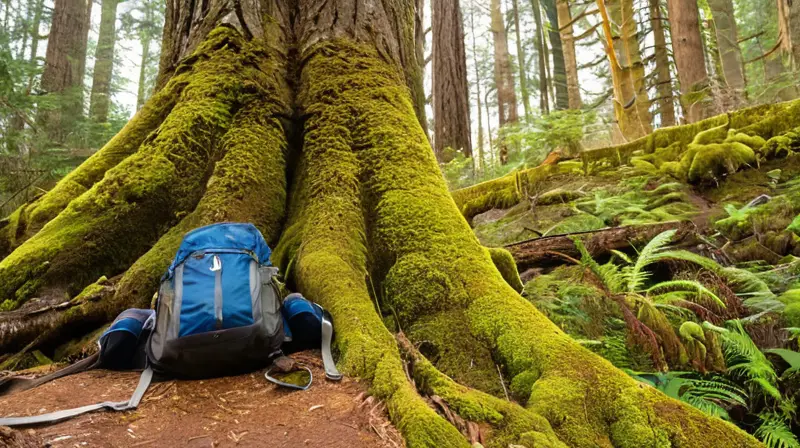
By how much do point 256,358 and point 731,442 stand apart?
2.36 meters

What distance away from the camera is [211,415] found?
2.18 meters

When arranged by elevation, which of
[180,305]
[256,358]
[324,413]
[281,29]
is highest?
[281,29]

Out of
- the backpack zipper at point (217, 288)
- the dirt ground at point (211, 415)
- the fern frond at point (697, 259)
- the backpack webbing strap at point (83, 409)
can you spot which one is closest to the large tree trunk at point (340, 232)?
the dirt ground at point (211, 415)

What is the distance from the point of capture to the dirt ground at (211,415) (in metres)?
1.94

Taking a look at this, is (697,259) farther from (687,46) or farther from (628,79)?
(628,79)

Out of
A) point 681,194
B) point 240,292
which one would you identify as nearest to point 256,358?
point 240,292

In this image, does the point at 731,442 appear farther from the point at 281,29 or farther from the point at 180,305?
the point at 281,29

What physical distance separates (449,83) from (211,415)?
1101cm

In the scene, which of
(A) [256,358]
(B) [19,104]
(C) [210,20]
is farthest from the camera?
(B) [19,104]

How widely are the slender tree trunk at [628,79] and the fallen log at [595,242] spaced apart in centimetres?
621

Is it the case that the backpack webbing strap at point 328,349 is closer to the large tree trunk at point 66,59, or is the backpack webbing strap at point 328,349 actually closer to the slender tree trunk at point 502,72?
the large tree trunk at point 66,59

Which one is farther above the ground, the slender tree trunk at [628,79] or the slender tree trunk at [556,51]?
the slender tree trunk at [556,51]

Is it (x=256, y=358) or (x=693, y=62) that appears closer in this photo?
(x=256, y=358)

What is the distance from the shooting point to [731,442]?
2.18 m
